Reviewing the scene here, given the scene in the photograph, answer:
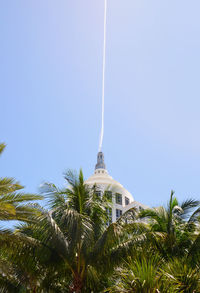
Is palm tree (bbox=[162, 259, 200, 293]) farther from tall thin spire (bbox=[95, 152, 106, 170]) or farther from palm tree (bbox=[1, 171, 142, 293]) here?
tall thin spire (bbox=[95, 152, 106, 170])

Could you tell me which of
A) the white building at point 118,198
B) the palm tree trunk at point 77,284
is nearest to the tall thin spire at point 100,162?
the white building at point 118,198

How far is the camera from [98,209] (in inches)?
571

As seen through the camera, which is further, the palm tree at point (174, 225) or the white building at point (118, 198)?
the white building at point (118, 198)

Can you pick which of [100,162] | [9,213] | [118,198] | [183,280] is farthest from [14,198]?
[100,162]

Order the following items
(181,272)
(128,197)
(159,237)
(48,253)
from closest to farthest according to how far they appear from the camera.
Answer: (181,272), (48,253), (159,237), (128,197)

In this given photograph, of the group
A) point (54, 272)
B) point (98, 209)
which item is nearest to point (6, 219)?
point (54, 272)

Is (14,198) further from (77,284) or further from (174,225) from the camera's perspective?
(174,225)

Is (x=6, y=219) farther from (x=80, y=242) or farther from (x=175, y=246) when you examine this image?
(x=175, y=246)

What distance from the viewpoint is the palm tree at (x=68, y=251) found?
11948mm

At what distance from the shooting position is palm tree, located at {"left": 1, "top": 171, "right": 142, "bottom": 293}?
1195cm

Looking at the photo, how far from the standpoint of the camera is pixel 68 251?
12.3 metres

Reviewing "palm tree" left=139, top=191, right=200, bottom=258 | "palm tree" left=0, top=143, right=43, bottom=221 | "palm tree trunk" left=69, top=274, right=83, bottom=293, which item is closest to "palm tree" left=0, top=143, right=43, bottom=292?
"palm tree" left=0, top=143, right=43, bottom=221

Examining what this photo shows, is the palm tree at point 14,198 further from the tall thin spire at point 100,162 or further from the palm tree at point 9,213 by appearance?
the tall thin spire at point 100,162

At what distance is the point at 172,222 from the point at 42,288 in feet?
19.9
